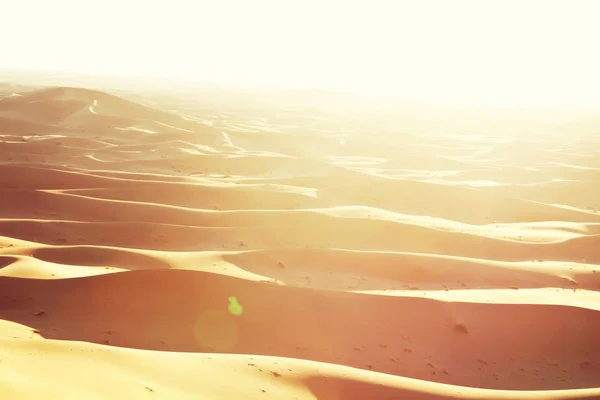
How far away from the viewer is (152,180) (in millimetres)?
13211

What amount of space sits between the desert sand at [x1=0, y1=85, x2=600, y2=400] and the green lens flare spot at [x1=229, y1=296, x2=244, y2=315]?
0.02m

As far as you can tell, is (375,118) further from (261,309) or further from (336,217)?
(261,309)

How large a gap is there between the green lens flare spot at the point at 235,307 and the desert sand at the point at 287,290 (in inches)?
0.8

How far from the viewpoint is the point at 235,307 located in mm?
5934

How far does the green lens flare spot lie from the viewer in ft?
19.2

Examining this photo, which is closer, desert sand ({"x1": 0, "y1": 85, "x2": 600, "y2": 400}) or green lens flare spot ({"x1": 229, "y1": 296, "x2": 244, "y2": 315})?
desert sand ({"x1": 0, "y1": 85, "x2": 600, "y2": 400})

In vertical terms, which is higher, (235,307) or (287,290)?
(287,290)

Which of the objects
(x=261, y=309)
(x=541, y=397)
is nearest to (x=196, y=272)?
(x=261, y=309)

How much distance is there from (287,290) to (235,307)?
2.10 feet

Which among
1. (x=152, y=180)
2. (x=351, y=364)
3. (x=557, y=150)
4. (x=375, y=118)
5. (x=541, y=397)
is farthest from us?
(x=375, y=118)

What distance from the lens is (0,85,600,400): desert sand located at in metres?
4.11

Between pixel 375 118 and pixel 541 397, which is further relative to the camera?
pixel 375 118

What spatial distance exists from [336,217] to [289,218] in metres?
0.86

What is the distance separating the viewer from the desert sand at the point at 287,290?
4.11m
